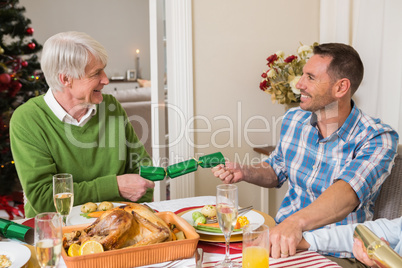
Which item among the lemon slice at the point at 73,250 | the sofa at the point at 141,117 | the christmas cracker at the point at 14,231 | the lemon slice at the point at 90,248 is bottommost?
the sofa at the point at 141,117

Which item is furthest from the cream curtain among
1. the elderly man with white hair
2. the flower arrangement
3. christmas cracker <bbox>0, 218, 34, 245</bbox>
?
christmas cracker <bbox>0, 218, 34, 245</bbox>

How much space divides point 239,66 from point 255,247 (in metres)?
1.99

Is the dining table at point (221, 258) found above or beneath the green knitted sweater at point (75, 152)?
beneath

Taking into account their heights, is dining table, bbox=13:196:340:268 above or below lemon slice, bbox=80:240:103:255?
below

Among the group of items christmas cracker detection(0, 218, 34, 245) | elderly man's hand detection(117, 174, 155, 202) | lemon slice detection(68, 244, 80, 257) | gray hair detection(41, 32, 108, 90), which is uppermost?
gray hair detection(41, 32, 108, 90)

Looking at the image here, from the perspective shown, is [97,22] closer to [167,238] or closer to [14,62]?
[14,62]

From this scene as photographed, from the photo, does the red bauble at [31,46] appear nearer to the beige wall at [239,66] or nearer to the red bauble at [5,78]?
the red bauble at [5,78]

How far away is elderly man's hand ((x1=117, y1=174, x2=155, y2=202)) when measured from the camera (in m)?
1.80

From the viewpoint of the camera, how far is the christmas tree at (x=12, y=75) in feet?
12.0

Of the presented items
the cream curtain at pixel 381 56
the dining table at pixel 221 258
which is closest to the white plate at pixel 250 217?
the dining table at pixel 221 258

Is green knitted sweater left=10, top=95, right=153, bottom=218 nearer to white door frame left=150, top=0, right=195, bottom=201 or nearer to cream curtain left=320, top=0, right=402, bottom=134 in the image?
white door frame left=150, top=0, right=195, bottom=201

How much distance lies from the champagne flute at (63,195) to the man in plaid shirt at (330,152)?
63 centimetres

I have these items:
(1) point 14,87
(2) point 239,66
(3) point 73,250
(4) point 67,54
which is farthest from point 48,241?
(1) point 14,87

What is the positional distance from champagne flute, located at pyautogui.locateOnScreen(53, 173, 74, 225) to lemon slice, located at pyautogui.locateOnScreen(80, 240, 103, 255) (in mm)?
261
